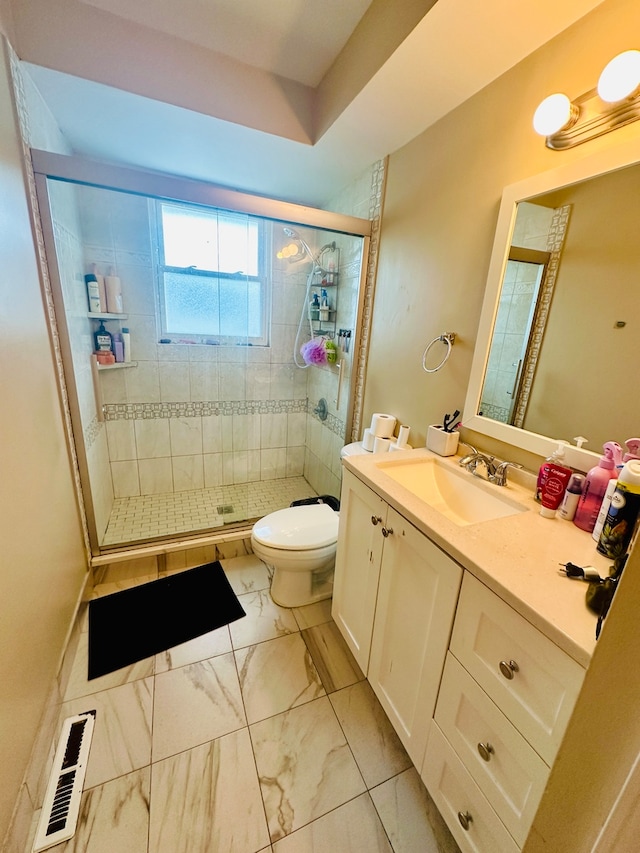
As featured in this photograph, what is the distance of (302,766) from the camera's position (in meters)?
1.12

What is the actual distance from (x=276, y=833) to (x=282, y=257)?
2880 mm

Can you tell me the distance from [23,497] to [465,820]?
5.10ft

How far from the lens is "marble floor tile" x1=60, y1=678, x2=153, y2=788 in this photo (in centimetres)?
109

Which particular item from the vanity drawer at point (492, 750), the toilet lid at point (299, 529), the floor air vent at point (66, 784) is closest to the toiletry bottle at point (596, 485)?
the vanity drawer at point (492, 750)

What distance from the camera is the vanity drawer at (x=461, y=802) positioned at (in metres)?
0.76

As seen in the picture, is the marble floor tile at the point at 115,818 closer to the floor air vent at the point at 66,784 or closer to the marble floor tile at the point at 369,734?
the floor air vent at the point at 66,784

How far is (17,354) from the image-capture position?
1.12 meters

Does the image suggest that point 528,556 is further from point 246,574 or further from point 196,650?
point 246,574

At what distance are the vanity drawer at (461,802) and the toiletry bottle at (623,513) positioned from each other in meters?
0.66

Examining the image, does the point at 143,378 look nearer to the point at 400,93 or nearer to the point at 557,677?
the point at 400,93

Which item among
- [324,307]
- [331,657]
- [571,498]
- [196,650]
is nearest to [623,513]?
[571,498]

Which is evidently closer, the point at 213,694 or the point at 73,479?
the point at 213,694

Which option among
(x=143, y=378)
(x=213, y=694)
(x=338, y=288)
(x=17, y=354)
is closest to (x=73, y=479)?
(x=17, y=354)

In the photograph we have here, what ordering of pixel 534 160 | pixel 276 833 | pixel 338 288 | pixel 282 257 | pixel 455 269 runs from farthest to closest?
pixel 282 257
pixel 338 288
pixel 455 269
pixel 534 160
pixel 276 833
